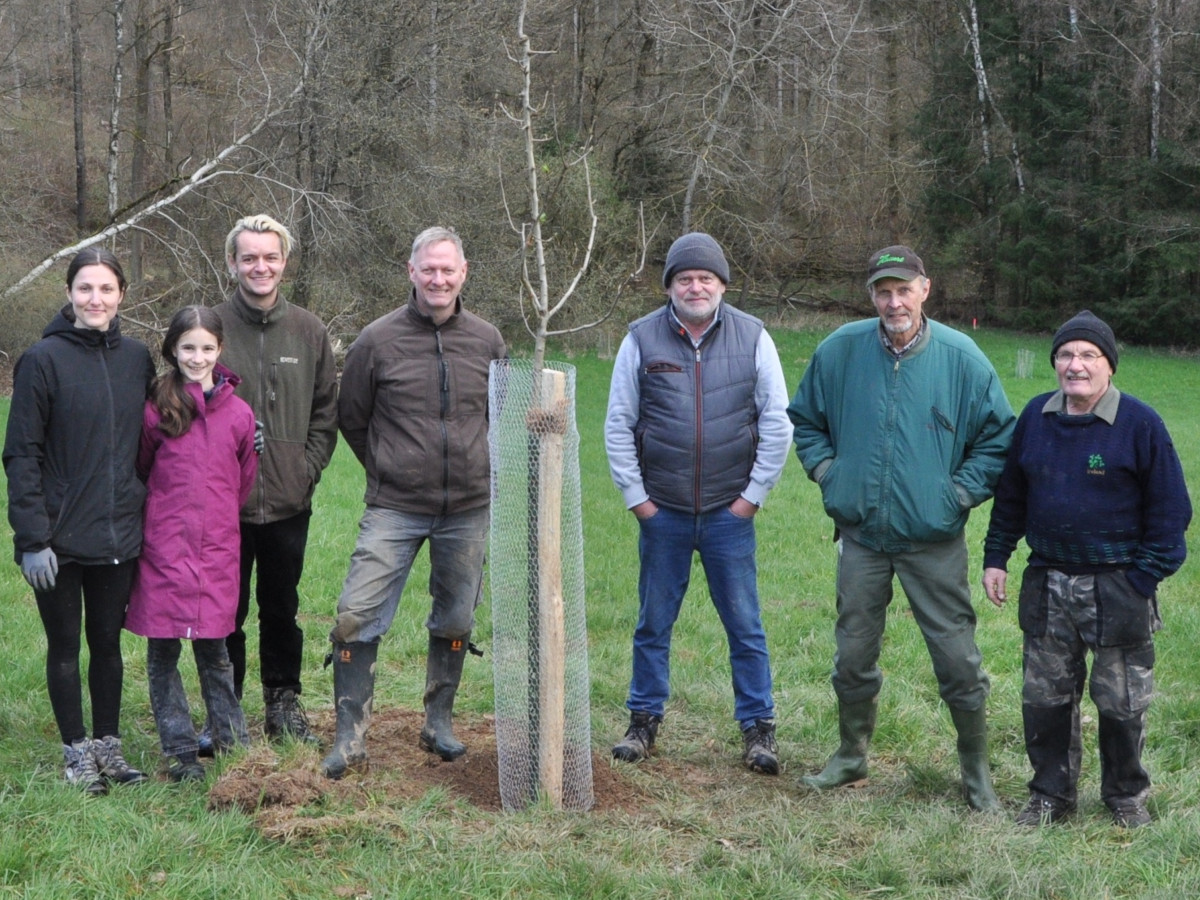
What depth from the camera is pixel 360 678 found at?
5.07 metres

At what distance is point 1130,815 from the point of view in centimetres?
466

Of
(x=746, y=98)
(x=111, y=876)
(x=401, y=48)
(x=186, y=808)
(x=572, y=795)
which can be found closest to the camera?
(x=111, y=876)

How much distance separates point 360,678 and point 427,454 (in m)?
0.98

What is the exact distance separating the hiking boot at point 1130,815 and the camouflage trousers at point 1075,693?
27 mm

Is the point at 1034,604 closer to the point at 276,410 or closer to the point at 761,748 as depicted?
the point at 761,748

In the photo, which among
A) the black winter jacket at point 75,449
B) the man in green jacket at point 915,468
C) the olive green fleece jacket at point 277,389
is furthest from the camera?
the olive green fleece jacket at point 277,389

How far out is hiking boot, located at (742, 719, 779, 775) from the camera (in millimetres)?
5336

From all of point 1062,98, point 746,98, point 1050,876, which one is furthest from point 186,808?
point 1062,98

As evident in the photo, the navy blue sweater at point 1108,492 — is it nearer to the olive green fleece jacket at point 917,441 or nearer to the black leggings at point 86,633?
the olive green fleece jacket at point 917,441

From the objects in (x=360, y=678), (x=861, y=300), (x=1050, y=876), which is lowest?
(x=1050, y=876)

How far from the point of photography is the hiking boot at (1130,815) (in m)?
4.64

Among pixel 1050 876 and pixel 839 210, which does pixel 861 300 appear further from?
pixel 1050 876

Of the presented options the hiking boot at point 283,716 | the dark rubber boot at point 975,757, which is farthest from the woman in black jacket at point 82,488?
the dark rubber boot at point 975,757

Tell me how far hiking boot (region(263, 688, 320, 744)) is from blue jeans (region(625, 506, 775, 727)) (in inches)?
58.1
